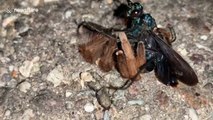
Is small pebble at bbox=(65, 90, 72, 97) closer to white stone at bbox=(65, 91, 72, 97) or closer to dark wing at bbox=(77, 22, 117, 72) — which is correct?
white stone at bbox=(65, 91, 72, 97)

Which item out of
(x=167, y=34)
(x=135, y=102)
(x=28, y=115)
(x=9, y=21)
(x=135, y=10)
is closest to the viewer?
(x=28, y=115)

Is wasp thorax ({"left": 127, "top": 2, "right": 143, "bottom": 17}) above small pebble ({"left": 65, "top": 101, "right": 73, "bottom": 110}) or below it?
above

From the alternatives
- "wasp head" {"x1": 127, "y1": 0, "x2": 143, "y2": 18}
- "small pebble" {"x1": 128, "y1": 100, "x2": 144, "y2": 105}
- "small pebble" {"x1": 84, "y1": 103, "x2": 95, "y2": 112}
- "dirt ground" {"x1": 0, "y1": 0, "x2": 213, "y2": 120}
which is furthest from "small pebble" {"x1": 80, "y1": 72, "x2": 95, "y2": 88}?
"wasp head" {"x1": 127, "y1": 0, "x2": 143, "y2": 18}

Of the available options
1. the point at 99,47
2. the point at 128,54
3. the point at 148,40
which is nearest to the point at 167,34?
the point at 148,40

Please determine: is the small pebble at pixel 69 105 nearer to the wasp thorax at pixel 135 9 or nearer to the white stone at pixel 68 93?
the white stone at pixel 68 93

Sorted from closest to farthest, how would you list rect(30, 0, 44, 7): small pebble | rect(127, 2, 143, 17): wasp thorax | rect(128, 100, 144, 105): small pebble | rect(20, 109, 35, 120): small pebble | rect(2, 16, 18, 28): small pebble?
rect(20, 109, 35, 120): small pebble
rect(128, 100, 144, 105): small pebble
rect(127, 2, 143, 17): wasp thorax
rect(2, 16, 18, 28): small pebble
rect(30, 0, 44, 7): small pebble

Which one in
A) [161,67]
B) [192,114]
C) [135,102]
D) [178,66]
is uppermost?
[178,66]

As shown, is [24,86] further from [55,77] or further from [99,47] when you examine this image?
[99,47]

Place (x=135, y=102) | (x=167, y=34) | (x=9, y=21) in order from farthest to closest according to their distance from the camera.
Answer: (x=9, y=21), (x=167, y=34), (x=135, y=102)

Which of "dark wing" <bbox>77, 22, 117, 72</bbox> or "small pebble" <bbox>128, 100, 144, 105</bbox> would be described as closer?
"small pebble" <bbox>128, 100, 144, 105</bbox>
